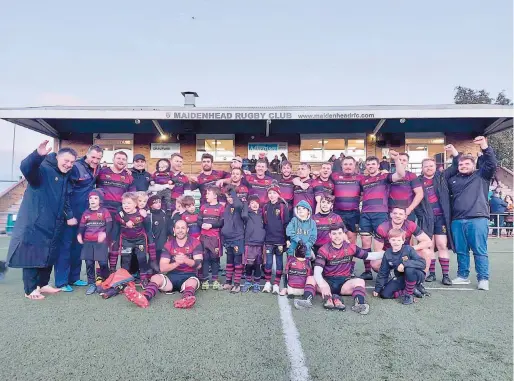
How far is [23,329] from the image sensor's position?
3.32m

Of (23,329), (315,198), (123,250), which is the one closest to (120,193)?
(123,250)

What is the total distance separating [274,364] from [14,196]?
16593mm

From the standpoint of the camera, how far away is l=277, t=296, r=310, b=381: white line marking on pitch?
2.43 meters

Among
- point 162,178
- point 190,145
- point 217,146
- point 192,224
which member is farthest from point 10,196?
point 192,224

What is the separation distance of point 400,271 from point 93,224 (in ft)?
15.5

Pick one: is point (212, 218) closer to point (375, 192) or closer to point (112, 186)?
point (112, 186)

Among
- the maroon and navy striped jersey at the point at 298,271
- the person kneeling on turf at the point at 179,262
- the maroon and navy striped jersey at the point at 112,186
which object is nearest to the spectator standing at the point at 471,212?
the maroon and navy striped jersey at the point at 298,271

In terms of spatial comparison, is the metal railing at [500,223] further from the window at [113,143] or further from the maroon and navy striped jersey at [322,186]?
the window at [113,143]

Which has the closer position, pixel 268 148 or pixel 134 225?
pixel 134 225

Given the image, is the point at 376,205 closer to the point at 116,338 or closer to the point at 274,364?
the point at 274,364

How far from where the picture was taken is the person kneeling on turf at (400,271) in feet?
14.5

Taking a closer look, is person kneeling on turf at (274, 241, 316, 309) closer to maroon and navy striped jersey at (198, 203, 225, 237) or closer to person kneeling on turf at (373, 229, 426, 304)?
person kneeling on turf at (373, 229, 426, 304)

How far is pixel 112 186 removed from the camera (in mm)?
5641

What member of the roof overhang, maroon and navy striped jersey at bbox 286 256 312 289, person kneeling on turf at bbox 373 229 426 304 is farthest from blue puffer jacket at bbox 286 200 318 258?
the roof overhang
